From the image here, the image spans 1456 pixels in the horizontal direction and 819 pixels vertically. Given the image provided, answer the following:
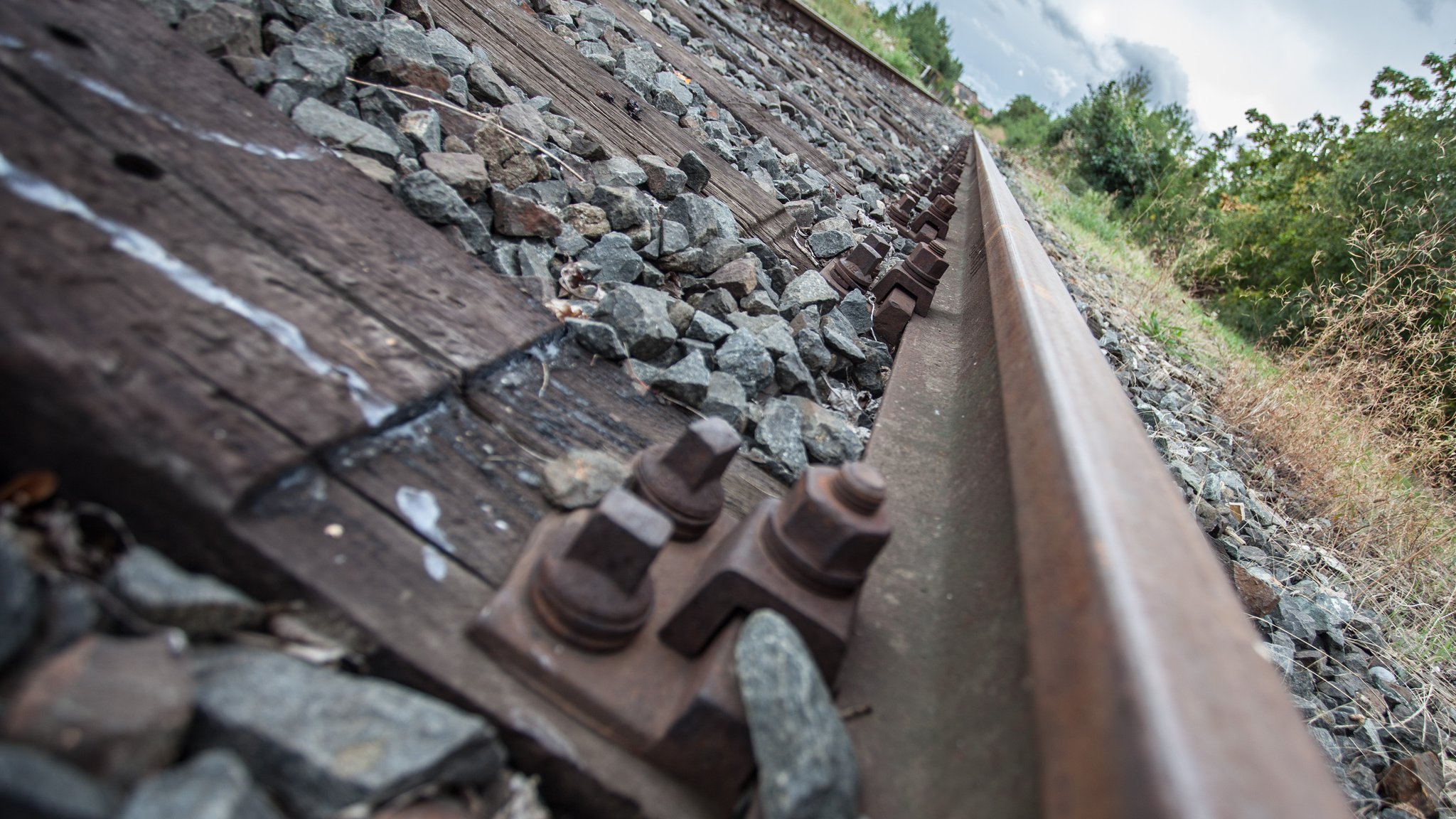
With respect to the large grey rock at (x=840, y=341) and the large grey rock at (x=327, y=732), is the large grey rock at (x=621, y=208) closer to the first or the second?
the large grey rock at (x=840, y=341)

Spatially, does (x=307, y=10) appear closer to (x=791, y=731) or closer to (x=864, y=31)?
(x=791, y=731)

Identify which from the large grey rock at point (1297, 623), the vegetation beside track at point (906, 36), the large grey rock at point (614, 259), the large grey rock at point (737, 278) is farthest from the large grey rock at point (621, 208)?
the vegetation beside track at point (906, 36)

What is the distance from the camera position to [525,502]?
3.33 ft

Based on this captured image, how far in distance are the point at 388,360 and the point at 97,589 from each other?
406 mm

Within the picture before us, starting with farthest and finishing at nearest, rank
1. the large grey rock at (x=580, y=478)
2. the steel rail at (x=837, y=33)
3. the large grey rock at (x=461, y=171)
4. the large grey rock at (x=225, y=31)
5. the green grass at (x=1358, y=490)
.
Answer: the steel rail at (x=837, y=33), the green grass at (x=1358, y=490), the large grey rock at (x=461, y=171), the large grey rock at (x=225, y=31), the large grey rock at (x=580, y=478)

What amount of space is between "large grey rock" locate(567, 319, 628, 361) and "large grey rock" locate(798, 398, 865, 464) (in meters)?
0.40

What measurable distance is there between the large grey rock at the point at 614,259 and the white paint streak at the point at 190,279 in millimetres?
841

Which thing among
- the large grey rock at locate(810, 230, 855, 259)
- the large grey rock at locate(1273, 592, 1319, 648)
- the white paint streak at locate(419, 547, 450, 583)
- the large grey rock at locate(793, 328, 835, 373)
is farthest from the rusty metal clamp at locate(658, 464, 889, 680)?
the large grey rock at locate(1273, 592, 1319, 648)

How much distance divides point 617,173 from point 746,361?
2.69 feet

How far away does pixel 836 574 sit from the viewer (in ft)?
3.14

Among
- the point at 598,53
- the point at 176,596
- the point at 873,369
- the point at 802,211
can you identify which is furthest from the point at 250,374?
the point at 598,53

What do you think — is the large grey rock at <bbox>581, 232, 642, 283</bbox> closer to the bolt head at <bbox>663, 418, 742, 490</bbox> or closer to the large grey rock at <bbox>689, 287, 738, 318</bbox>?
the large grey rock at <bbox>689, 287, 738, 318</bbox>

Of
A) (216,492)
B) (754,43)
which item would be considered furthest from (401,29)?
(754,43)

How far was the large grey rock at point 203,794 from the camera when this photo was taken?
1.74ft
